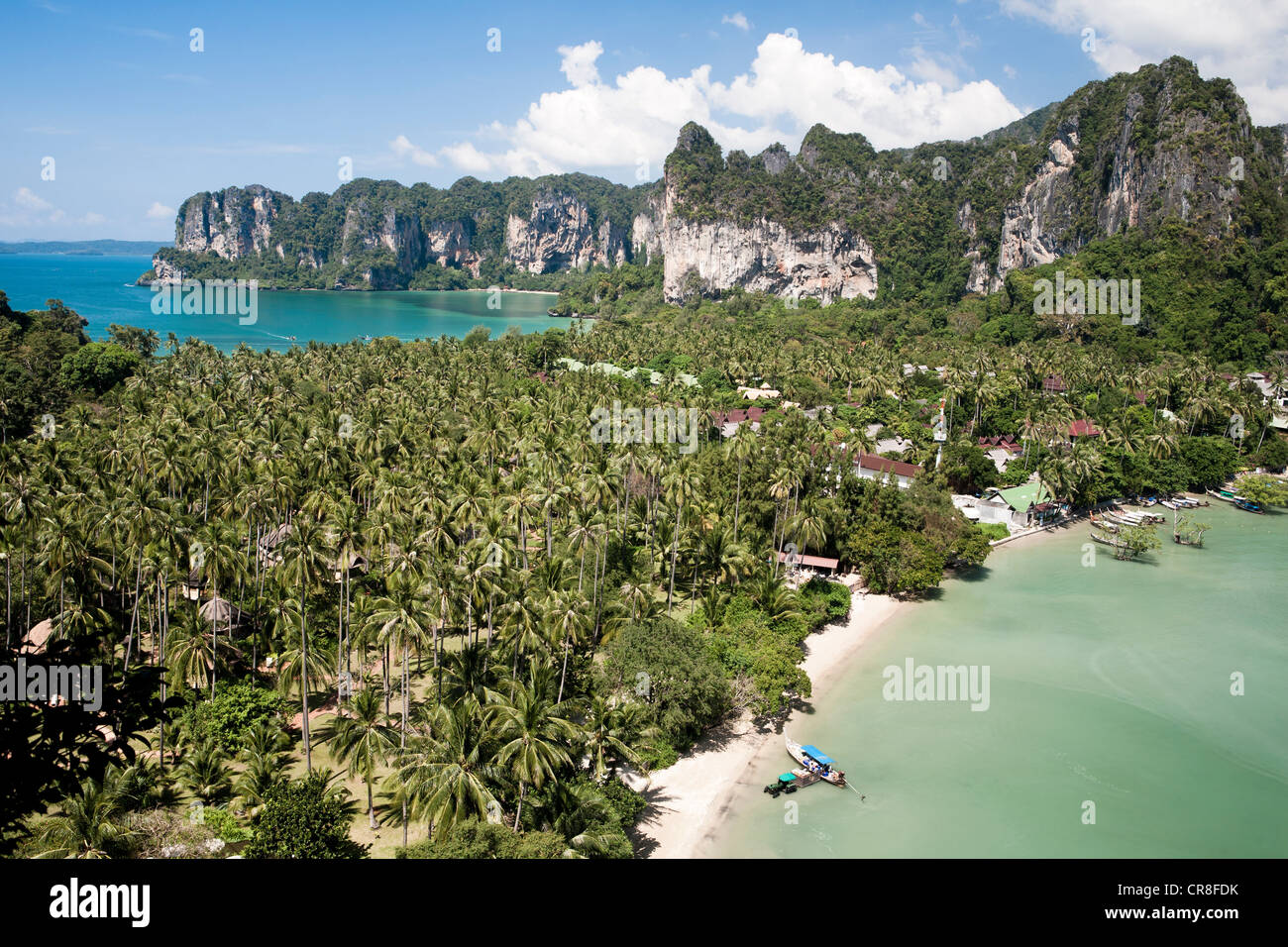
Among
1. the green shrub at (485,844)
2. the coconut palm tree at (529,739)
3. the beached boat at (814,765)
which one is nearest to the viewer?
the green shrub at (485,844)

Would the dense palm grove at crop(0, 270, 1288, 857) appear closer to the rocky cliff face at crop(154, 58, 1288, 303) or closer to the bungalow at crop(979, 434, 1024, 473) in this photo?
the bungalow at crop(979, 434, 1024, 473)

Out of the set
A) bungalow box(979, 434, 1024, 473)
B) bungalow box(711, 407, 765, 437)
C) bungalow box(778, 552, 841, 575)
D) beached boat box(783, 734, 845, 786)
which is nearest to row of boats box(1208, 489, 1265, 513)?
bungalow box(979, 434, 1024, 473)

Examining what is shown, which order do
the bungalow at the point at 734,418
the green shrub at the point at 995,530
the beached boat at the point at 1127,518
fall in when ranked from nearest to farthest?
the green shrub at the point at 995,530
the beached boat at the point at 1127,518
the bungalow at the point at 734,418

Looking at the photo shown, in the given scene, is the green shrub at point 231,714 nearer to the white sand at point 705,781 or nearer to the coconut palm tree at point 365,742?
the coconut palm tree at point 365,742

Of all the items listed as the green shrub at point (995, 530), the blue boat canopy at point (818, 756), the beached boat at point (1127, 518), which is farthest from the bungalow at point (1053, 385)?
the blue boat canopy at point (818, 756)

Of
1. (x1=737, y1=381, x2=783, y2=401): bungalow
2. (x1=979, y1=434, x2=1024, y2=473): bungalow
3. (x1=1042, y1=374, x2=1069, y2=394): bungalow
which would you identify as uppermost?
(x1=1042, y1=374, x2=1069, y2=394): bungalow

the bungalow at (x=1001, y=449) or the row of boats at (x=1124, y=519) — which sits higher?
the bungalow at (x=1001, y=449)

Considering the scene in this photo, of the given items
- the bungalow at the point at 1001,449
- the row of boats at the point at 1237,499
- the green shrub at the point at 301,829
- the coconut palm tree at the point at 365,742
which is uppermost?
the bungalow at the point at 1001,449

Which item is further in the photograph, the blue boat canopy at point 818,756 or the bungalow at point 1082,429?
the bungalow at point 1082,429

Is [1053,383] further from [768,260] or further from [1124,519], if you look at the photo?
Result: [768,260]
